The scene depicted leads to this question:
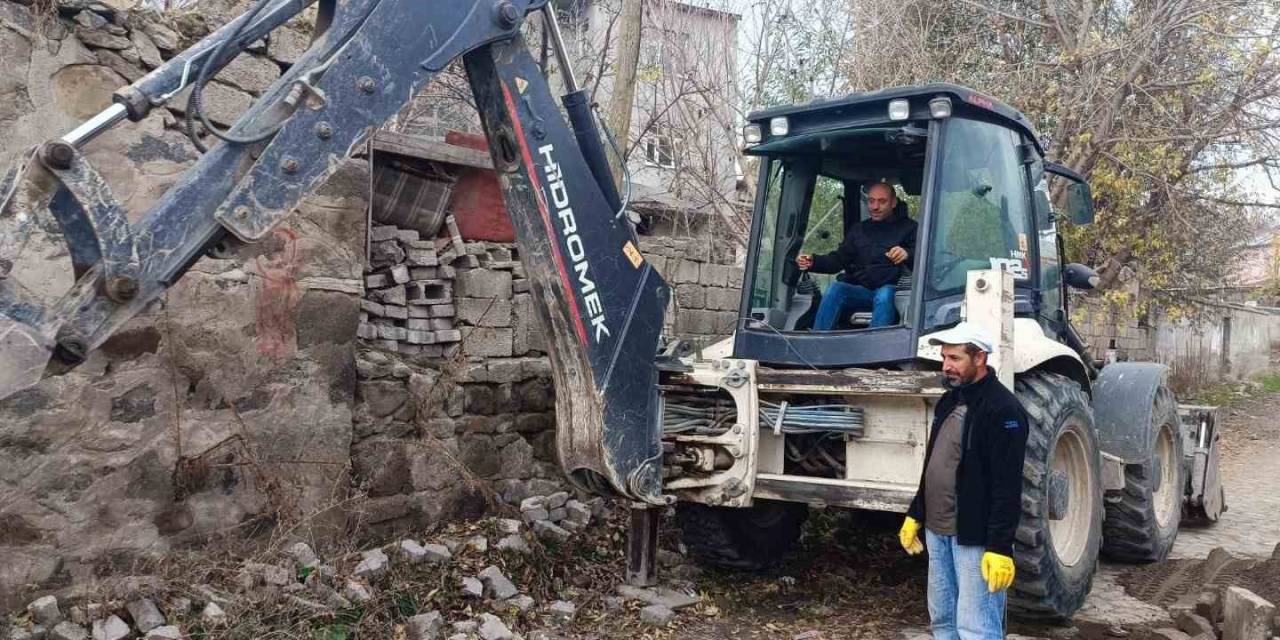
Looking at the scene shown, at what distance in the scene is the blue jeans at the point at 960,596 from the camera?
4281mm

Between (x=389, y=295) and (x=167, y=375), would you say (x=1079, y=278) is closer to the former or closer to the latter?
(x=389, y=295)

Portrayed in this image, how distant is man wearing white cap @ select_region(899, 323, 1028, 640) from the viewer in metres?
4.18

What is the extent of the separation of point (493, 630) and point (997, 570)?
85.3 inches

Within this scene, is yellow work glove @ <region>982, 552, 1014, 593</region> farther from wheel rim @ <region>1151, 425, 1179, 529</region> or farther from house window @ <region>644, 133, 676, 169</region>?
house window @ <region>644, 133, 676, 169</region>

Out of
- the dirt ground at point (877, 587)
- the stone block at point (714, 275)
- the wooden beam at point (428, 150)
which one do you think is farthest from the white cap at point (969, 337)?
the stone block at point (714, 275)

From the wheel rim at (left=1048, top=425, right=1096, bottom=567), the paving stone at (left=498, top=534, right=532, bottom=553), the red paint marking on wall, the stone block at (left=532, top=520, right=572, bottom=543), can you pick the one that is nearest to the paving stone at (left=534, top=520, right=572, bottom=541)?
the stone block at (left=532, top=520, right=572, bottom=543)

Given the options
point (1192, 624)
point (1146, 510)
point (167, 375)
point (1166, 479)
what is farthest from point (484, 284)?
point (1166, 479)

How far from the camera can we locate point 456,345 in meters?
6.68

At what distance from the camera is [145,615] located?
177 inches

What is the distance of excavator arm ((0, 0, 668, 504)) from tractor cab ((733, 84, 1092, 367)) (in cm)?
103

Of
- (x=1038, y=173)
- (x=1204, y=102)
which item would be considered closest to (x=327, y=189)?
(x=1038, y=173)

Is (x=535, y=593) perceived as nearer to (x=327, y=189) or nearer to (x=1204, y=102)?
(x=327, y=189)

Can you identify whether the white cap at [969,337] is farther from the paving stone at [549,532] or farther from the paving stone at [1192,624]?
the paving stone at [549,532]

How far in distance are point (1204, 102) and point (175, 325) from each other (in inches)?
428
